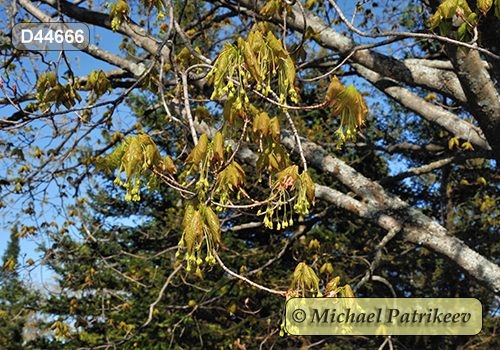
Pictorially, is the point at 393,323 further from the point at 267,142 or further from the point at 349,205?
the point at 267,142

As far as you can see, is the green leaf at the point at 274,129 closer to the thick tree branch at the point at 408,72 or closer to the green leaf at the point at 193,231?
the green leaf at the point at 193,231

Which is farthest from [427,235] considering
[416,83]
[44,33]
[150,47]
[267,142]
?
[44,33]

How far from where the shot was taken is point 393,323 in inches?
133

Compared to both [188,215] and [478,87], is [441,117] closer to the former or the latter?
[478,87]

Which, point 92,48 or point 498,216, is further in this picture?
point 498,216

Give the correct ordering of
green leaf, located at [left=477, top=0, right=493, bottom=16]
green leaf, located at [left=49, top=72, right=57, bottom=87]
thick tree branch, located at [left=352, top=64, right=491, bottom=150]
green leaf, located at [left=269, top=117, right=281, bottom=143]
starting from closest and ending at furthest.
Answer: green leaf, located at [left=269, top=117, right=281, bottom=143]
green leaf, located at [left=477, top=0, right=493, bottom=16]
green leaf, located at [left=49, top=72, right=57, bottom=87]
thick tree branch, located at [left=352, top=64, right=491, bottom=150]

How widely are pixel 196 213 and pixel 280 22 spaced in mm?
2651

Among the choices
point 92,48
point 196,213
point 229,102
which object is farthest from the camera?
point 92,48

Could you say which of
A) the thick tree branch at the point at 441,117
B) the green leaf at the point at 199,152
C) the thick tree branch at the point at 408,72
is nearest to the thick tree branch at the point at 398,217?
the thick tree branch at the point at 408,72

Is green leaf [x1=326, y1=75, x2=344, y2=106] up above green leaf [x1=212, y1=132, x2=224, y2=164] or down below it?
above

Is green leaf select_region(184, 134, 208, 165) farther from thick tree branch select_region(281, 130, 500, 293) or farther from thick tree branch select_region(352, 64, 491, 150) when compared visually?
thick tree branch select_region(352, 64, 491, 150)

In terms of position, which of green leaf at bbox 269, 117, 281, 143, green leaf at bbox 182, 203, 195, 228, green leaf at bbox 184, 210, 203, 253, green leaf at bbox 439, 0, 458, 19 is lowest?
green leaf at bbox 184, 210, 203, 253

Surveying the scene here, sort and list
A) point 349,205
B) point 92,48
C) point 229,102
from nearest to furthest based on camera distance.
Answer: point 229,102
point 349,205
point 92,48

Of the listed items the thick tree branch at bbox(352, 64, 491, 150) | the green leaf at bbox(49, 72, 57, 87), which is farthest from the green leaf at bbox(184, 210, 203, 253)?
the thick tree branch at bbox(352, 64, 491, 150)
